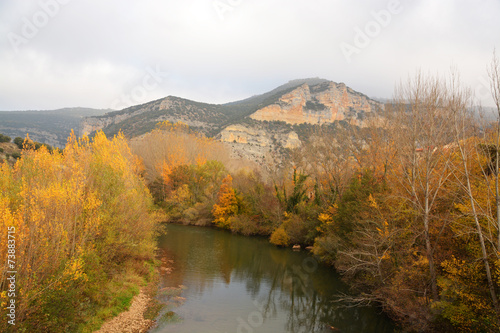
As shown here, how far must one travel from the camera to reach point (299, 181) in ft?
110

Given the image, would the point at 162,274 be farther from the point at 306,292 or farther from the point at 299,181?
the point at 299,181

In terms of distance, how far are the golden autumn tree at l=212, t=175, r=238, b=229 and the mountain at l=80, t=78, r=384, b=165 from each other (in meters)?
34.5

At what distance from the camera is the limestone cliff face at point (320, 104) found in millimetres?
106500

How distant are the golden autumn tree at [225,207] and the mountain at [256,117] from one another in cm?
3452

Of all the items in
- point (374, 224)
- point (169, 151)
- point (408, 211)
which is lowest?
point (374, 224)

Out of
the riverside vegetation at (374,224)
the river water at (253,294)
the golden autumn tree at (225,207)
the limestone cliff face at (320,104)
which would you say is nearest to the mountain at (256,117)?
the limestone cliff face at (320,104)

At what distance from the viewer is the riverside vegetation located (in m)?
9.14

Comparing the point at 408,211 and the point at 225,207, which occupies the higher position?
the point at 408,211

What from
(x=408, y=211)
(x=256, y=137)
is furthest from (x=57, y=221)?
(x=256, y=137)

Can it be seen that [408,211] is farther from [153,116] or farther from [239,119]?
[239,119]

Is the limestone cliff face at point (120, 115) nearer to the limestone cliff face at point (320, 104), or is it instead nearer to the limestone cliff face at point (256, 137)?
the limestone cliff face at point (256, 137)

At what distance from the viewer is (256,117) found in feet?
321

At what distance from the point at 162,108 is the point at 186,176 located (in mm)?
50660

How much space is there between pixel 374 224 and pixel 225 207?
2678 cm
